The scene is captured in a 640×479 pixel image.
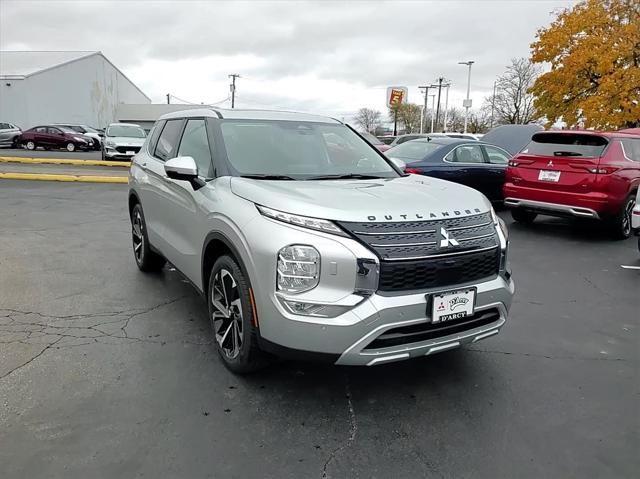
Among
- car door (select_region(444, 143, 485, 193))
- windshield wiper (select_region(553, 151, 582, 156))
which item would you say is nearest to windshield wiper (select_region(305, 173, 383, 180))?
windshield wiper (select_region(553, 151, 582, 156))

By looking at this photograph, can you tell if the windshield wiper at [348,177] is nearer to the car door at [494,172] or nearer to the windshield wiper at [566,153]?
the windshield wiper at [566,153]

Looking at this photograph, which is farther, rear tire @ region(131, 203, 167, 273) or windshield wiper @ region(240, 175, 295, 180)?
rear tire @ region(131, 203, 167, 273)

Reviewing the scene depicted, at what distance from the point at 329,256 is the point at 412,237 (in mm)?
502

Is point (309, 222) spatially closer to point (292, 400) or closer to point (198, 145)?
point (292, 400)

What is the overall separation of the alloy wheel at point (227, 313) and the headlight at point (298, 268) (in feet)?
1.64

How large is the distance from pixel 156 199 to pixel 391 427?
304 cm

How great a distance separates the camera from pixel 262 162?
3.81 metres

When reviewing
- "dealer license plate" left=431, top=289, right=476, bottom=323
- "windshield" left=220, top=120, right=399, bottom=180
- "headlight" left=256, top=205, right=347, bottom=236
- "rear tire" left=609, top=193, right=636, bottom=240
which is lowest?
"rear tire" left=609, top=193, right=636, bottom=240

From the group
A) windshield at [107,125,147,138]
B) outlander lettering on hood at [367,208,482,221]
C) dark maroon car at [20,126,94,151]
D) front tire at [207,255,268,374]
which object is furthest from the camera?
dark maroon car at [20,126,94,151]

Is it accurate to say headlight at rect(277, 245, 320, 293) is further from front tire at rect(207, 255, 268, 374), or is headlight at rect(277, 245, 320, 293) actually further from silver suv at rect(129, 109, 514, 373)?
front tire at rect(207, 255, 268, 374)

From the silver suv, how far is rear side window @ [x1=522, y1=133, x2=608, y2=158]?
512cm

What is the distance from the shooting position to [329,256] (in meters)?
2.74

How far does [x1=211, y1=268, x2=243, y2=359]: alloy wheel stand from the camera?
3266mm

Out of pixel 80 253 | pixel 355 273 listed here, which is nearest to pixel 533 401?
pixel 355 273
